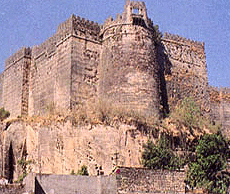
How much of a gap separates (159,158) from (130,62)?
17.7 ft

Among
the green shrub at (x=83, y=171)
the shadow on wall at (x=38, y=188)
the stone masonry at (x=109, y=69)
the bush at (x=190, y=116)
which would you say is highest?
the stone masonry at (x=109, y=69)

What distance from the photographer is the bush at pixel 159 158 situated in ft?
68.2

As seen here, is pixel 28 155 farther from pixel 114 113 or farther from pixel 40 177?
pixel 40 177

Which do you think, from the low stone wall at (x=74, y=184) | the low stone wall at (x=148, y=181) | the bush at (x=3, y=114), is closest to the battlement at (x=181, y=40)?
the bush at (x=3, y=114)

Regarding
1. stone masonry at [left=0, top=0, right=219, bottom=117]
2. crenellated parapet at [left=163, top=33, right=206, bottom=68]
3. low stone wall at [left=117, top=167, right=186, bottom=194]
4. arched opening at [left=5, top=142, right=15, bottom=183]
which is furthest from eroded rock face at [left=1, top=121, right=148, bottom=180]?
crenellated parapet at [left=163, top=33, right=206, bottom=68]

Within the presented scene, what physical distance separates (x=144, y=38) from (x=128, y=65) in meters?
1.86

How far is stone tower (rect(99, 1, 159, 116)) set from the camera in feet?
76.5

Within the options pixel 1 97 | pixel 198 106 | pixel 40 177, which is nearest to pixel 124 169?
pixel 40 177

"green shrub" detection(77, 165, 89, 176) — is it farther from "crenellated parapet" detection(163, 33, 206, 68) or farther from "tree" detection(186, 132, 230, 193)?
"crenellated parapet" detection(163, 33, 206, 68)

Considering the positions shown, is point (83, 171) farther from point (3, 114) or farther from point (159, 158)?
point (3, 114)

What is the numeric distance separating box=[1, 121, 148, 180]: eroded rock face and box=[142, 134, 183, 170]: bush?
1.33 feet

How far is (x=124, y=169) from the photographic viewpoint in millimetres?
17000

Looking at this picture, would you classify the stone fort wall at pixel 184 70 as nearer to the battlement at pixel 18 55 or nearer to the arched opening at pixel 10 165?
the battlement at pixel 18 55

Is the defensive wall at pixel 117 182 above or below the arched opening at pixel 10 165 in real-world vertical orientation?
below
